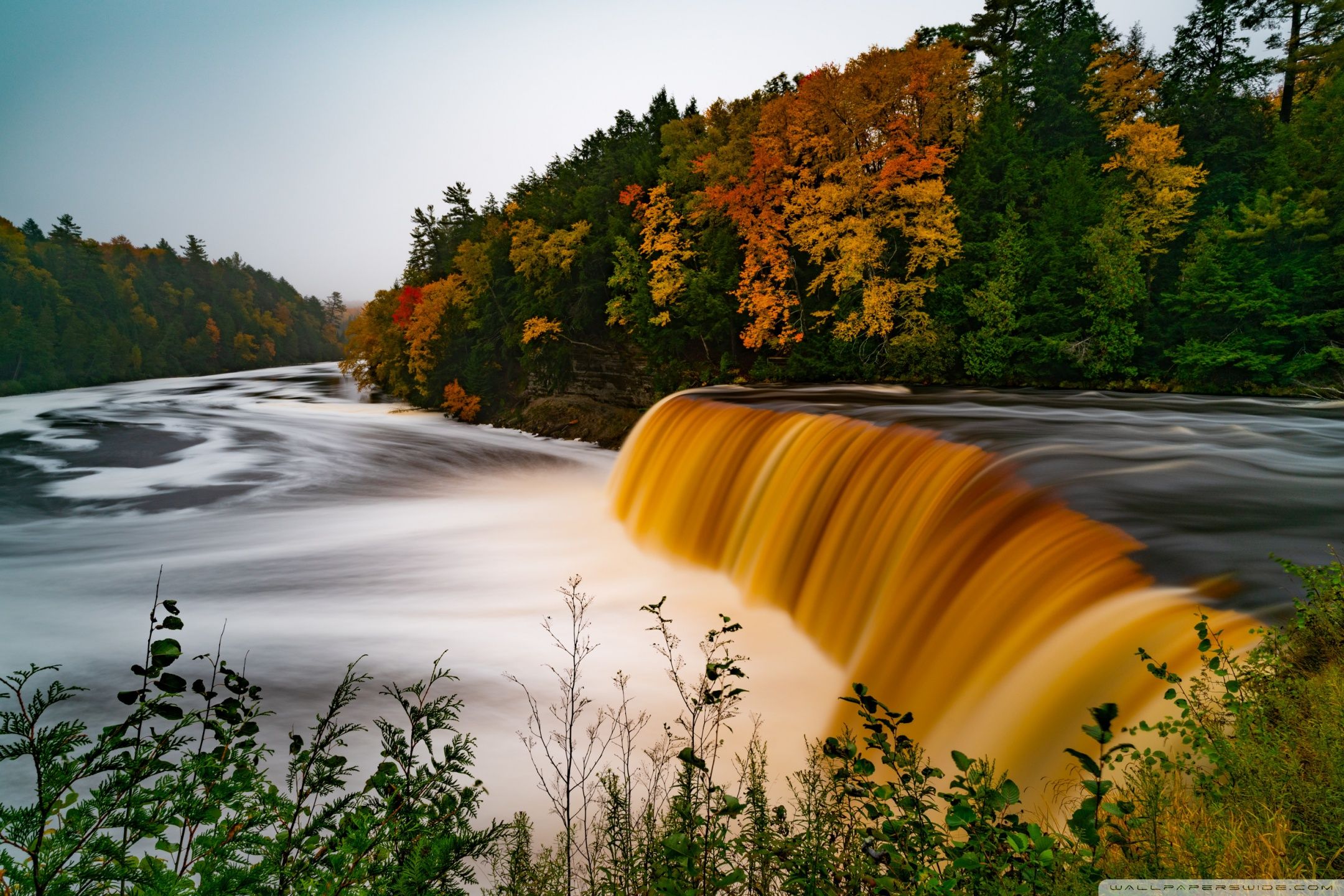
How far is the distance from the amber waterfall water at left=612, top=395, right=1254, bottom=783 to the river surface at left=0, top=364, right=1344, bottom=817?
1.18 feet

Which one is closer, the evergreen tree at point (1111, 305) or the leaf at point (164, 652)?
the leaf at point (164, 652)

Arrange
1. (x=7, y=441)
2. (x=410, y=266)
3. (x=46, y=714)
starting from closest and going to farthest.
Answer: (x=46, y=714) < (x=7, y=441) < (x=410, y=266)

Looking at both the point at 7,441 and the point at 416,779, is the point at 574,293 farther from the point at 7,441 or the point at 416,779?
the point at 416,779

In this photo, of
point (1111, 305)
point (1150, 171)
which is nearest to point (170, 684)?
point (1111, 305)

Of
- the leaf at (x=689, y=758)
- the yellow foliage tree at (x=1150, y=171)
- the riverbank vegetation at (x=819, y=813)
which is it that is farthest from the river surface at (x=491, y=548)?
the yellow foliage tree at (x=1150, y=171)

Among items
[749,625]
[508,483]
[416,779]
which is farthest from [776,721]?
[508,483]

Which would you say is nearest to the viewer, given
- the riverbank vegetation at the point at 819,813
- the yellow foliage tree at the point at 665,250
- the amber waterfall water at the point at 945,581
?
the riverbank vegetation at the point at 819,813

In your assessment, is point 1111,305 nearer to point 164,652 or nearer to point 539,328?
point 539,328

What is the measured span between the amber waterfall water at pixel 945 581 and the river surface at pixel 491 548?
0.36 metres

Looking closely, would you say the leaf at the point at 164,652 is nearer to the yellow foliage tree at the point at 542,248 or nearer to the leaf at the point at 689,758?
the leaf at the point at 689,758

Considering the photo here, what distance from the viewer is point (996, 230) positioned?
20.6 meters

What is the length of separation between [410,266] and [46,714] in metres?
49.7

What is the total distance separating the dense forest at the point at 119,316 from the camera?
198ft

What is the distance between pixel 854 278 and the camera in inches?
725
